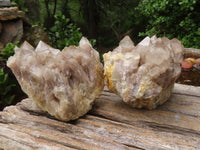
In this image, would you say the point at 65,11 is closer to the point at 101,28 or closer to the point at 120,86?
the point at 101,28

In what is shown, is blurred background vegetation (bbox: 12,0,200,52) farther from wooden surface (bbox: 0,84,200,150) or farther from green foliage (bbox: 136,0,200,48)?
wooden surface (bbox: 0,84,200,150)

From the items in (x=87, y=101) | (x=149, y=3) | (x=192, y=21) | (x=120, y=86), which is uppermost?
(x=149, y=3)

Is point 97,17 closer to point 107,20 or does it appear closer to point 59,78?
point 107,20

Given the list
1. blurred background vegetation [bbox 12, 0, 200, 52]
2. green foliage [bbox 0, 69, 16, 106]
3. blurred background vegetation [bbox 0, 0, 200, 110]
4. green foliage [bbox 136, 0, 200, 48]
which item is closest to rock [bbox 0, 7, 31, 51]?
blurred background vegetation [bbox 0, 0, 200, 110]

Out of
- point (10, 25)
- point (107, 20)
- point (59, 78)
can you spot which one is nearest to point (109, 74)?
point (59, 78)

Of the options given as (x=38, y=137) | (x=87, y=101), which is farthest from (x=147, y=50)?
(x=38, y=137)

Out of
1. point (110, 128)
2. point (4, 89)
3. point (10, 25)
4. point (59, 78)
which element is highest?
point (10, 25)

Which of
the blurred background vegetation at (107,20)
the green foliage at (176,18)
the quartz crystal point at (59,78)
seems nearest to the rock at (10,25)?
the blurred background vegetation at (107,20)
